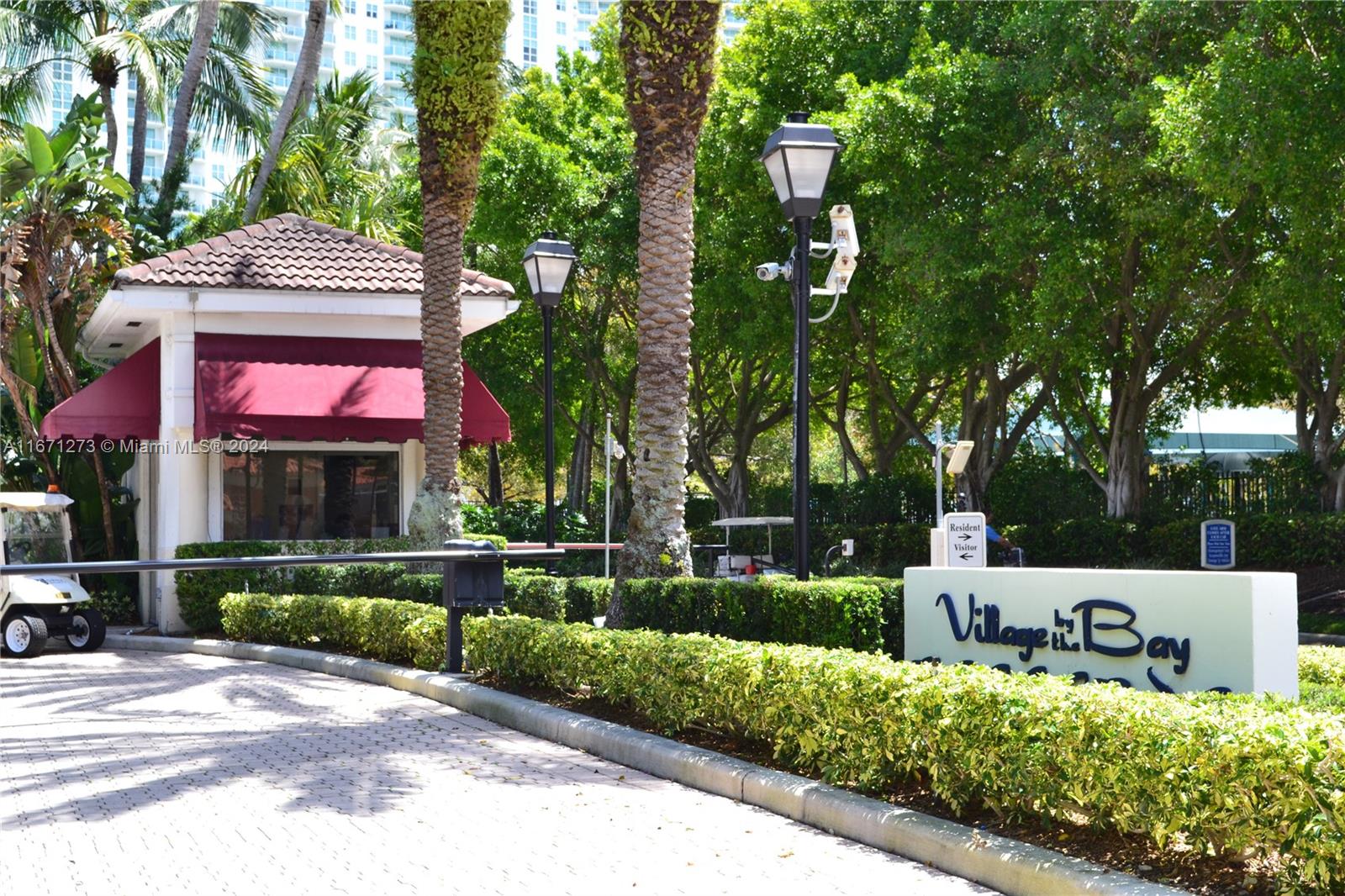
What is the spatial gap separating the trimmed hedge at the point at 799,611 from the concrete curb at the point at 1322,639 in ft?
35.3

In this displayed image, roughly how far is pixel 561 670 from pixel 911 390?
2903 centimetres

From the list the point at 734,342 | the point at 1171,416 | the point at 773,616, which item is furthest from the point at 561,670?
the point at 1171,416

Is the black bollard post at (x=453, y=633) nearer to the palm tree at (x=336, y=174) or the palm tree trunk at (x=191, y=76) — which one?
the palm tree at (x=336, y=174)

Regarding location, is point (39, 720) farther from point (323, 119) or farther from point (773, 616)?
point (323, 119)

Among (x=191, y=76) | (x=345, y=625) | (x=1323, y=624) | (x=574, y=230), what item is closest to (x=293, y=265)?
(x=345, y=625)

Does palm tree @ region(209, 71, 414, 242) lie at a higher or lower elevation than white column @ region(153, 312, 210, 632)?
higher

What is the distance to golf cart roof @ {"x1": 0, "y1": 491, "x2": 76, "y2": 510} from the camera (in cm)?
1936

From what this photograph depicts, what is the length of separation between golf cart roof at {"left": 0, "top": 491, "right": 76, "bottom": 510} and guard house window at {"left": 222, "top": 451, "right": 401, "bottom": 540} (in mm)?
2347

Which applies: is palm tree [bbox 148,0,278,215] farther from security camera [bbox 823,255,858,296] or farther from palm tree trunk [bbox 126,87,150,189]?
security camera [bbox 823,255,858,296]

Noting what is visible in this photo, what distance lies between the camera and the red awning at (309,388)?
64.0ft

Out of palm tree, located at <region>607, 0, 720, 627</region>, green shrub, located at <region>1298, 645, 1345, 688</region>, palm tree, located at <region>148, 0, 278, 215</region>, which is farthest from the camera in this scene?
palm tree, located at <region>148, 0, 278, 215</region>

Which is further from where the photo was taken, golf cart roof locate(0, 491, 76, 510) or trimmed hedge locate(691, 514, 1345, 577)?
trimmed hedge locate(691, 514, 1345, 577)

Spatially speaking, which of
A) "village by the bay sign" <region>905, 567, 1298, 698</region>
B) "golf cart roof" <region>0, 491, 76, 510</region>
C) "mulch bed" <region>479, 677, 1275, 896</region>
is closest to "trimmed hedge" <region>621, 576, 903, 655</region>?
"village by the bay sign" <region>905, 567, 1298, 698</region>

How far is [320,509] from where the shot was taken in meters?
21.8
